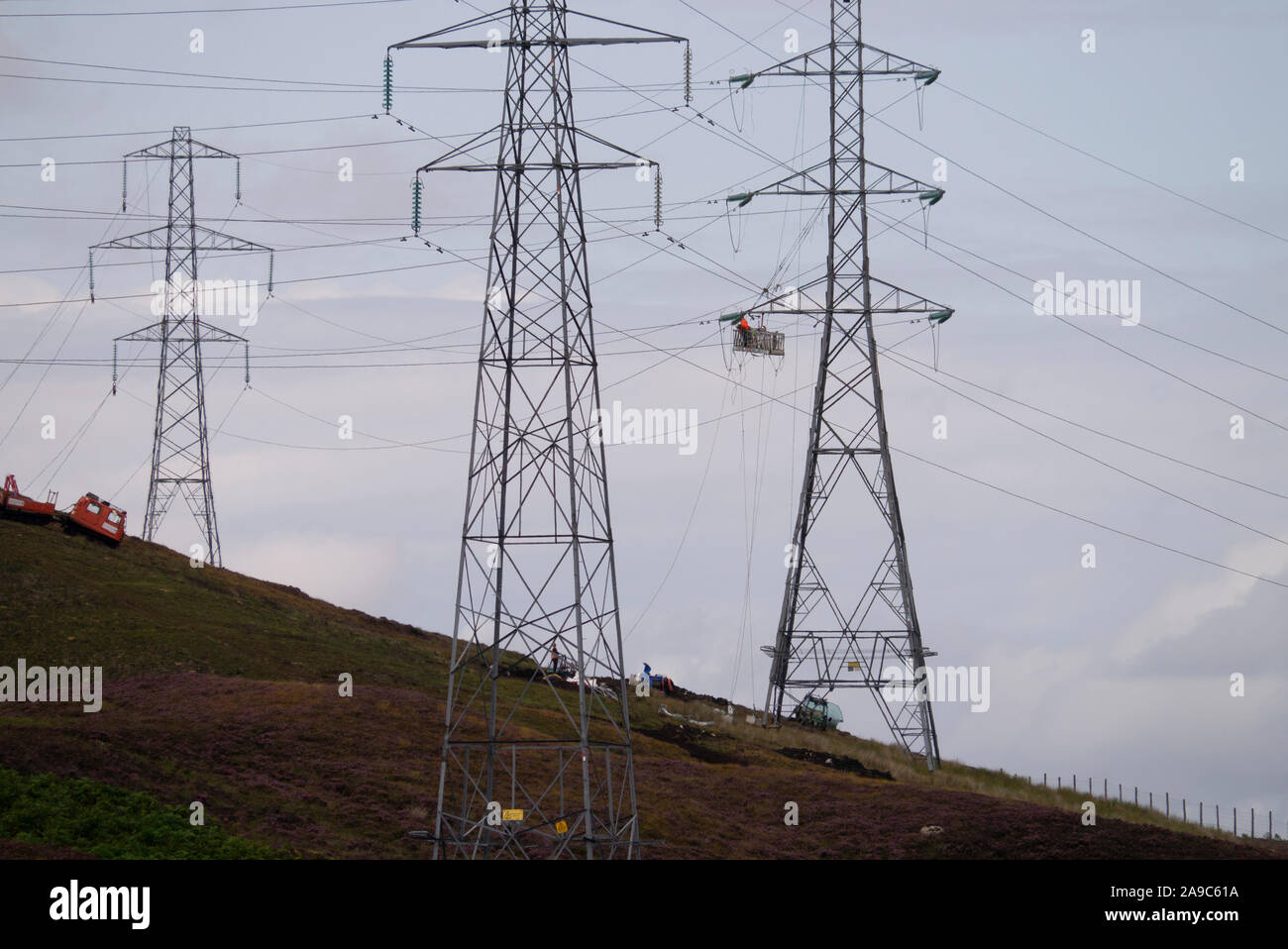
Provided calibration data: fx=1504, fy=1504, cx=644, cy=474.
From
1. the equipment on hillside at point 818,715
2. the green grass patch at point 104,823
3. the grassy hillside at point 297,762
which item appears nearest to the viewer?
the green grass patch at point 104,823

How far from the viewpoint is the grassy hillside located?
1487 inches

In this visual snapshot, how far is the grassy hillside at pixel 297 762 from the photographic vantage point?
3778 cm

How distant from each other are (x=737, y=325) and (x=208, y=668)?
25.2m

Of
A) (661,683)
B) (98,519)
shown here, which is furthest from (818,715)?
(98,519)

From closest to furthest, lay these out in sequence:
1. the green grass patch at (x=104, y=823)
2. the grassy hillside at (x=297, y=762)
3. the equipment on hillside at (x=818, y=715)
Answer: the green grass patch at (x=104, y=823)
the grassy hillside at (x=297, y=762)
the equipment on hillside at (x=818, y=715)

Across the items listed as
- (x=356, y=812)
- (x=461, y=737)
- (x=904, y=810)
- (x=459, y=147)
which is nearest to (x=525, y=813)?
(x=356, y=812)

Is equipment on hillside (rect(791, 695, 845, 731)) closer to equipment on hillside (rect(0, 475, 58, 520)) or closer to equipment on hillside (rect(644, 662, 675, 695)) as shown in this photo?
equipment on hillside (rect(644, 662, 675, 695))

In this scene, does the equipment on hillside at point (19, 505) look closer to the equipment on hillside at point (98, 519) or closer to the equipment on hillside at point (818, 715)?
the equipment on hillside at point (98, 519)

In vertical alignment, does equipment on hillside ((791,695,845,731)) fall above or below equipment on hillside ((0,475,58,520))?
below

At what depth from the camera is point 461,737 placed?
53094mm

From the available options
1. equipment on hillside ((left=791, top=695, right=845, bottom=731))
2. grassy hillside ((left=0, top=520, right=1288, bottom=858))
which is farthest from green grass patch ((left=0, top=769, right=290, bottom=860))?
equipment on hillside ((left=791, top=695, right=845, bottom=731))

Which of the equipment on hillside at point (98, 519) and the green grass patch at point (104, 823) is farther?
the equipment on hillside at point (98, 519)

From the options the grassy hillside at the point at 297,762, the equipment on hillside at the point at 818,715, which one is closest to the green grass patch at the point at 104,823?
the grassy hillside at the point at 297,762
